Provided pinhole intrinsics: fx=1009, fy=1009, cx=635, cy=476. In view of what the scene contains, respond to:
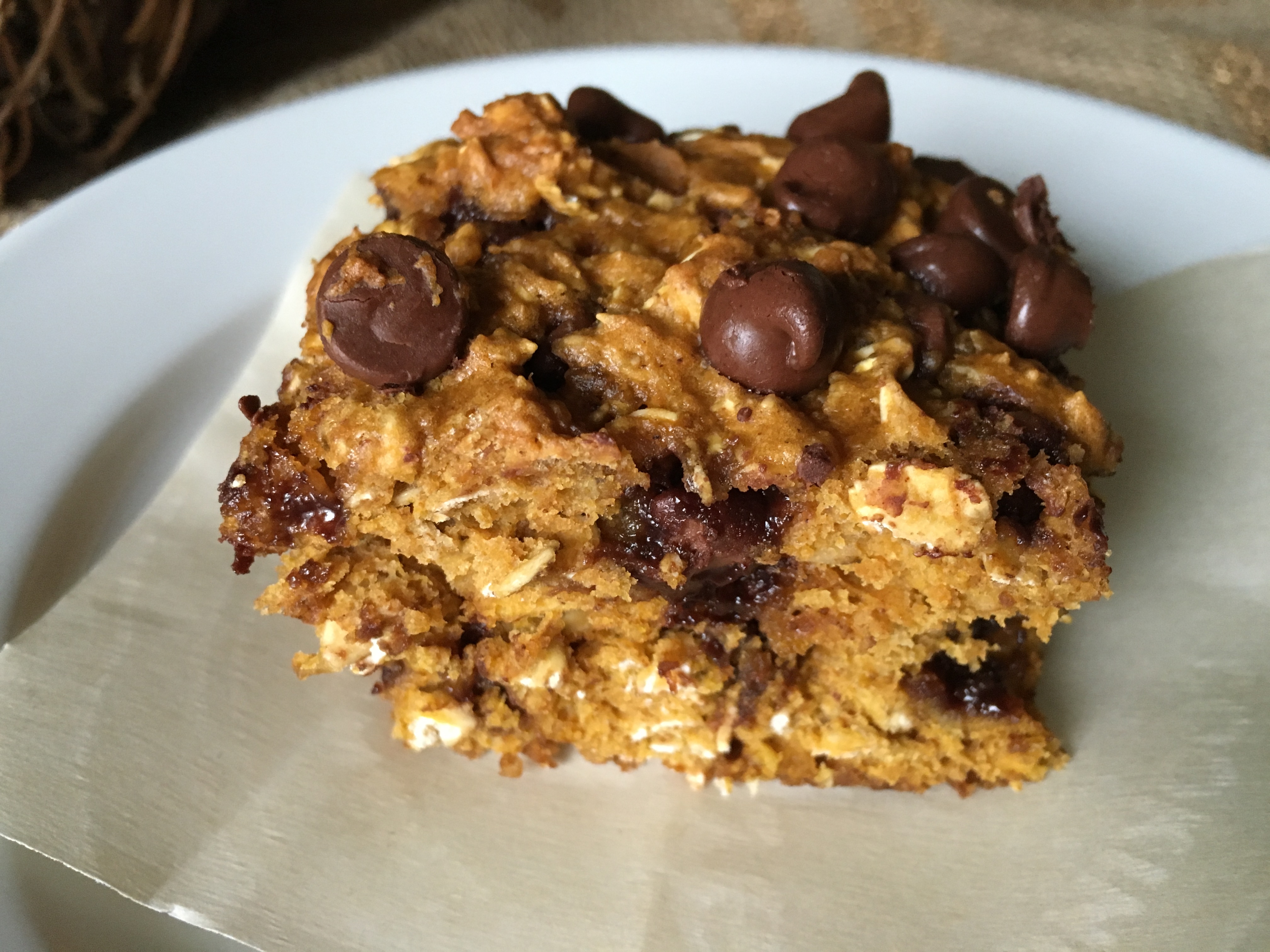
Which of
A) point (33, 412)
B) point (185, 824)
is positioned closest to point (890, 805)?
point (185, 824)

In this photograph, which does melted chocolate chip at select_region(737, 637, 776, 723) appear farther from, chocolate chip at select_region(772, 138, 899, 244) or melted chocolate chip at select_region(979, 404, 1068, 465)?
chocolate chip at select_region(772, 138, 899, 244)

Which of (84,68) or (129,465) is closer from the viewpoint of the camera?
(129,465)

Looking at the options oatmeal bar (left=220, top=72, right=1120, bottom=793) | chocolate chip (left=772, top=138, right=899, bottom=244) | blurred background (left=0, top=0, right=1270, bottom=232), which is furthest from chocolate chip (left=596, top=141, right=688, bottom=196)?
blurred background (left=0, top=0, right=1270, bottom=232)

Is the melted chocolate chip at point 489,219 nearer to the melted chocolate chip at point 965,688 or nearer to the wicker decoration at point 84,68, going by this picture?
the melted chocolate chip at point 965,688

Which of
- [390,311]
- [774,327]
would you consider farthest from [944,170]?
[390,311]

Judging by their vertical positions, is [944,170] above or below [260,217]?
above

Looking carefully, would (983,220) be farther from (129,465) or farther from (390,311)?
(129,465)
